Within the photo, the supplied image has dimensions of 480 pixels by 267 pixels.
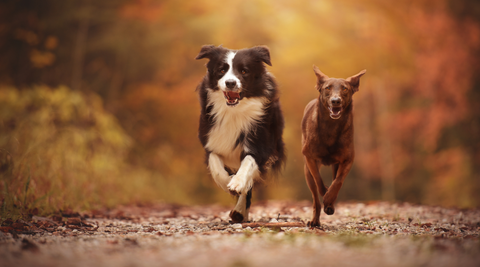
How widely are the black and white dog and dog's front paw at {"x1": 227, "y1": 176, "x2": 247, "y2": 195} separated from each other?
27 cm

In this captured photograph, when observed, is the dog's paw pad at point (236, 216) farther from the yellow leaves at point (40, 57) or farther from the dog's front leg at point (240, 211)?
the yellow leaves at point (40, 57)

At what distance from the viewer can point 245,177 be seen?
4691mm

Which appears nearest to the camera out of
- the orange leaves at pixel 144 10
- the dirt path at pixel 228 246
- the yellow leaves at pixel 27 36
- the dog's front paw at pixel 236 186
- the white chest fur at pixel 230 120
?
the dirt path at pixel 228 246

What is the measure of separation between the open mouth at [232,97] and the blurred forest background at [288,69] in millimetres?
5551

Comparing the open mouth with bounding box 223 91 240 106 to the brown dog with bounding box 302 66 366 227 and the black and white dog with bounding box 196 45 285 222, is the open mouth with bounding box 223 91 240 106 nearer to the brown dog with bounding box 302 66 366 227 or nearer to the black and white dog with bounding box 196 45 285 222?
the black and white dog with bounding box 196 45 285 222

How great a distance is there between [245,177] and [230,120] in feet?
2.59

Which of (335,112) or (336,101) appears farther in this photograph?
(335,112)

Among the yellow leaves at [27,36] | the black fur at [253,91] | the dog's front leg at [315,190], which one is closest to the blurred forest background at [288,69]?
the yellow leaves at [27,36]

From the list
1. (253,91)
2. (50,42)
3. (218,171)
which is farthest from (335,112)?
(50,42)

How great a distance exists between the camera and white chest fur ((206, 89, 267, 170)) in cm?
511

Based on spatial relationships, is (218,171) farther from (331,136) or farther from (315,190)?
(331,136)

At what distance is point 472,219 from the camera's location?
570cm

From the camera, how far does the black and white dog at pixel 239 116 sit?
4965 mm

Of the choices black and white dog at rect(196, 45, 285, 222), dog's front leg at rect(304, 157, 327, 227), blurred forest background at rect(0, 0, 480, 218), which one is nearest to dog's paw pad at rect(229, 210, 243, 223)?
→ black and white dog at rect(196, 45, 285, 222)
